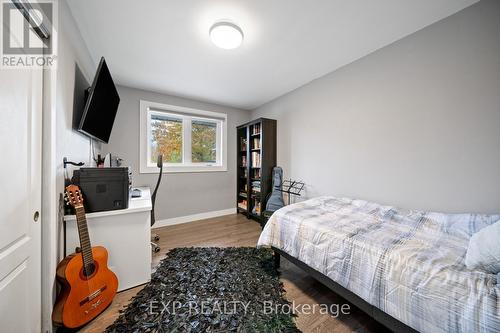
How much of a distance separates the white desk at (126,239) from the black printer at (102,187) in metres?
0.07

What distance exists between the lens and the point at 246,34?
175 cm

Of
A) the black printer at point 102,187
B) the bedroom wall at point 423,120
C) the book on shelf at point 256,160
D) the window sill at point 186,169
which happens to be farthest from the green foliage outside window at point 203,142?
the bedroom wall at point 423,120

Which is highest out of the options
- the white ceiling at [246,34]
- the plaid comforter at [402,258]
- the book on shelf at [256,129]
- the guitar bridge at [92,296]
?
the white ceiling at [246,34]

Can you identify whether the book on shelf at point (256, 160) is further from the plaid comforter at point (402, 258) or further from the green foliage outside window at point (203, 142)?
the plaid comforter at point (402, 258)

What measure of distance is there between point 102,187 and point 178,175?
1815 mm

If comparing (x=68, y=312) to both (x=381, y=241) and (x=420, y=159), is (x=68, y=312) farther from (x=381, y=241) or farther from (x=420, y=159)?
(x=420, y=159)

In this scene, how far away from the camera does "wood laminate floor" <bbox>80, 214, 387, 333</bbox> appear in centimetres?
124

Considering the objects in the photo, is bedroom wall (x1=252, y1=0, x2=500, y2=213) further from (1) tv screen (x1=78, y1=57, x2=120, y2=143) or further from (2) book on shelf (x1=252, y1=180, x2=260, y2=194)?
(1) tv screen (x1=78, y1=57, x2=120, y2=143)

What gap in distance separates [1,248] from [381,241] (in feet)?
6.78

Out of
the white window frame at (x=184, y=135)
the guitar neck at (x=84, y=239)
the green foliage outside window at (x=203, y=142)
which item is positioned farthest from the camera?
the green foliage outside window at (x=203, y=142)

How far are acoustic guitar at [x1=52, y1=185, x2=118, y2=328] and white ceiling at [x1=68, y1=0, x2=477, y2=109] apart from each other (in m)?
1.56

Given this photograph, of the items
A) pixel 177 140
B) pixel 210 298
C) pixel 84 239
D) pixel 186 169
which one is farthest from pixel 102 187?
pixel 177 140

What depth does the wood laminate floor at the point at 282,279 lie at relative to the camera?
1.24m

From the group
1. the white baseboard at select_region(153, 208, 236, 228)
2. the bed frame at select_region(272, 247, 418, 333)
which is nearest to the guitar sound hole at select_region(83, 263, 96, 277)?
the bed frame at select_region(272, 247, 418, 333)
